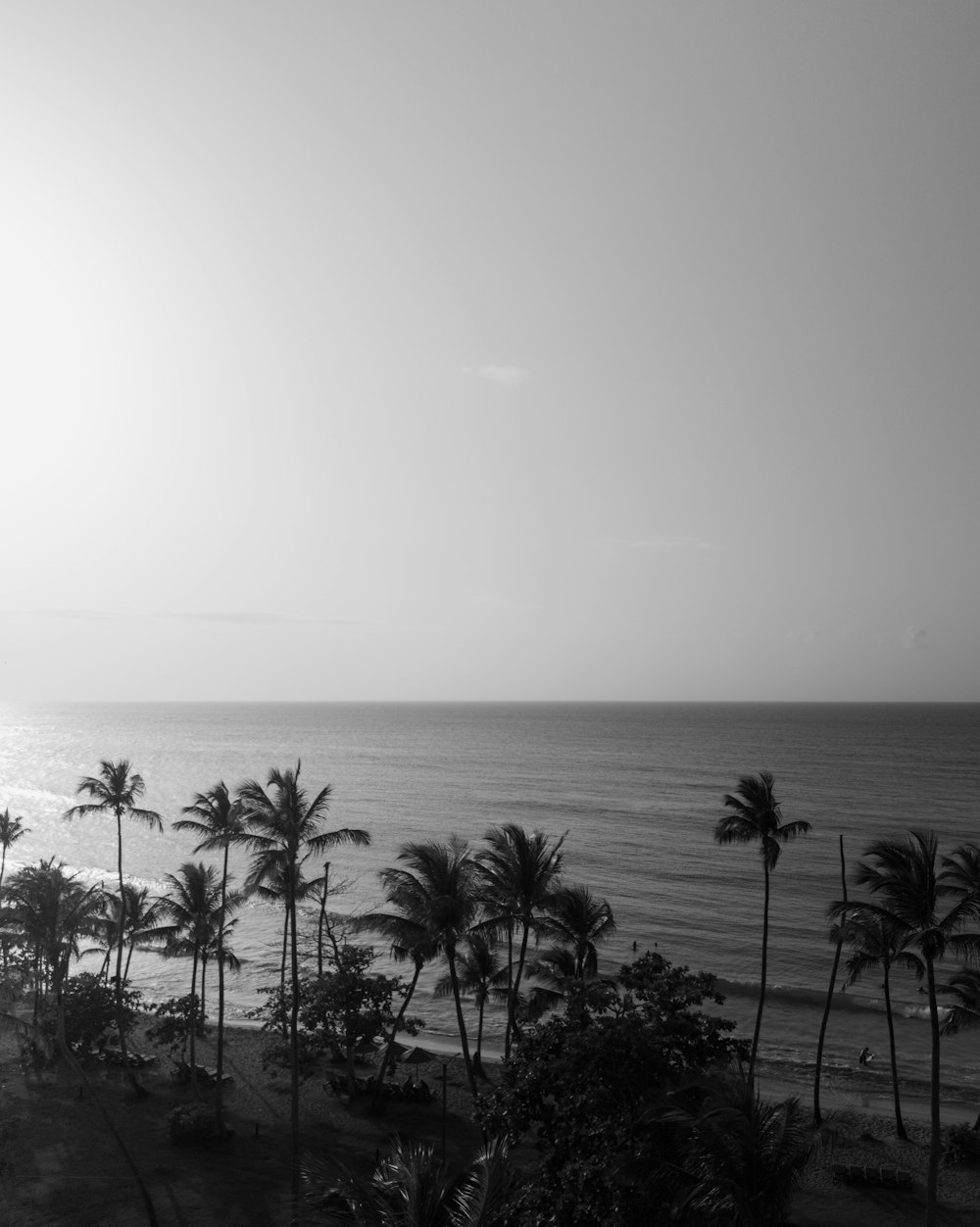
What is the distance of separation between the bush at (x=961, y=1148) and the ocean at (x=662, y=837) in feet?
24.0

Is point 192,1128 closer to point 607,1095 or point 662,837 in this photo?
point 607,1095

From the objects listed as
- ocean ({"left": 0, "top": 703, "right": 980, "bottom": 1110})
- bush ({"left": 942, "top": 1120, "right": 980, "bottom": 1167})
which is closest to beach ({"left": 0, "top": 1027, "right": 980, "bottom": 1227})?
bush ({"left": 942, "top": 1120, "right": 980, "bottom": 1167})

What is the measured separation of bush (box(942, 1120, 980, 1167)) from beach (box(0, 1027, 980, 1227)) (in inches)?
24.6

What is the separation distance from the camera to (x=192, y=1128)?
97.7 feet

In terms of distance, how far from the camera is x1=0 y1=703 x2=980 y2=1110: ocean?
149 ft

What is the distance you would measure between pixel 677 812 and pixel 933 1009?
7893cm

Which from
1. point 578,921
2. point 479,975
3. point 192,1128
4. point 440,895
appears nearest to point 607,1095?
point 440,895

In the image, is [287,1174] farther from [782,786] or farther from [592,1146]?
[782,786]

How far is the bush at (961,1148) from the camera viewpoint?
2892 centimetres

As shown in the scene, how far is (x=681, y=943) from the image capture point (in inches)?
2194

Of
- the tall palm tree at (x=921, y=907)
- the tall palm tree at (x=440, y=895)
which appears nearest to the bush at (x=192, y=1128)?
the tall palm tree at (x=440, y=895)

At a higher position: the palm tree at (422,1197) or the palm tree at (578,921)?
the palm tree at (422,1197)

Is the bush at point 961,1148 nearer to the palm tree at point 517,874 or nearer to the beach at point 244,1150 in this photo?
the beach at point 244,1150

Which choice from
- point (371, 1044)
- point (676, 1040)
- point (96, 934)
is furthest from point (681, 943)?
point (676, 1040)
